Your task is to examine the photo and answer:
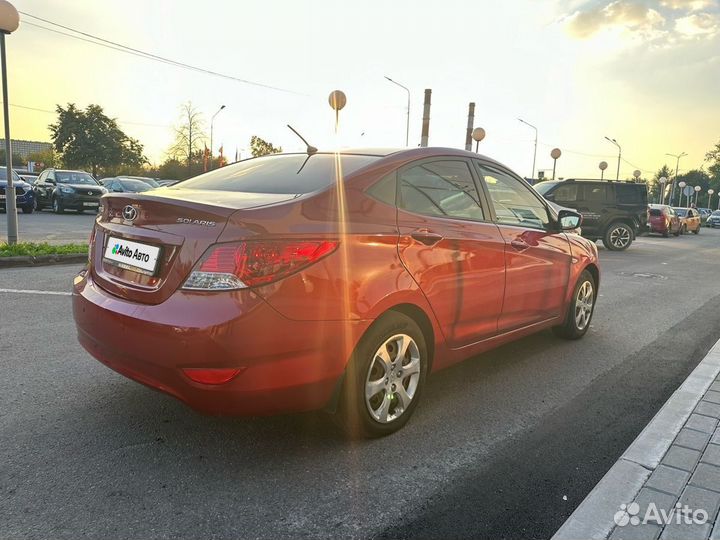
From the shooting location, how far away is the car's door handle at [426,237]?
10.3 feet

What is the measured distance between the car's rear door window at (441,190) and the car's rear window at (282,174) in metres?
0.28

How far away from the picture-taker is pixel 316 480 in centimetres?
266

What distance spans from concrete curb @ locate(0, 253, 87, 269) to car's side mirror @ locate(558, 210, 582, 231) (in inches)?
298

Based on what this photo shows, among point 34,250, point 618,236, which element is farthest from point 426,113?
point 34,250

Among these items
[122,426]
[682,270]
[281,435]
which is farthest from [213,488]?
[682,270]

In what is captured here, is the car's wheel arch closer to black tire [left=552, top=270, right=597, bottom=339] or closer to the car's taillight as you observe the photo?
the car's taillight

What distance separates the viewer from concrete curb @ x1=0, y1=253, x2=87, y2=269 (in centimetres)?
830

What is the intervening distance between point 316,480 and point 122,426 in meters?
1.22

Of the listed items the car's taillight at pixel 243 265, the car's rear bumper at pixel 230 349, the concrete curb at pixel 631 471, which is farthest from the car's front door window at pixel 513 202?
the car's taillight at pixel 243 265

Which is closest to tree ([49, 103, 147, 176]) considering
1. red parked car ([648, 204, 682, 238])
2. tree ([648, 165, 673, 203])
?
red parked car ([648, 204, 682, 238])

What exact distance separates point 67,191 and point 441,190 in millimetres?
20448

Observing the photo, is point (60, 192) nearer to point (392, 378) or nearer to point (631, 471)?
point (392, 378)

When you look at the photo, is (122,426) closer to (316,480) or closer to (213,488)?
(213,488)

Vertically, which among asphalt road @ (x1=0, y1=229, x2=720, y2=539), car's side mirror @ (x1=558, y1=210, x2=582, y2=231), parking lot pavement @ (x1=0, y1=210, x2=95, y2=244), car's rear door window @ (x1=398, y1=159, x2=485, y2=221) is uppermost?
car's rear door window @ (x1=398, y1=159, x2=485, y2=221)
